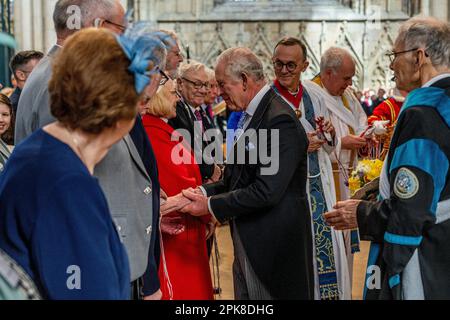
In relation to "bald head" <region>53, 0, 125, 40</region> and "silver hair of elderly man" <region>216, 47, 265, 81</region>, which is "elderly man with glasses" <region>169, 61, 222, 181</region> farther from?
"bald head" <region>53, 0, 125, 40</region>

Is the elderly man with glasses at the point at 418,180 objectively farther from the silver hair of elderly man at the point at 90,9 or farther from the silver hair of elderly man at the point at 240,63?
the silver hair of elderly man at the point at 90,9

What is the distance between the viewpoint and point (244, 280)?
304cm

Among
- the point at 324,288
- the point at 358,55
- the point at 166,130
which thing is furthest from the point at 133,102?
the point at 358,55

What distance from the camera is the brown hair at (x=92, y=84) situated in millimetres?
1508

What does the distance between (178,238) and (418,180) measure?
4.71 feet

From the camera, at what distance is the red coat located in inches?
129

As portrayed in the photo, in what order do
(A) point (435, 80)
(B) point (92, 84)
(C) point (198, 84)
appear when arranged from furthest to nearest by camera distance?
(C) point (198, 84)
(A) point (435, 80)
(B) point (92, 84)

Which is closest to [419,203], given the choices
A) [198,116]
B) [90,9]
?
[90,9]

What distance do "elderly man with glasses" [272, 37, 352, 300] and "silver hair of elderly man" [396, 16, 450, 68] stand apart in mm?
1512

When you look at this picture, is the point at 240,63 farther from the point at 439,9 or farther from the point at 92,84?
the point at 439,9

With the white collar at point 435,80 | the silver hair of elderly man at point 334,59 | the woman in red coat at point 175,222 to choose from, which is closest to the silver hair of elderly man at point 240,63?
the woman in red coat at point 175,222

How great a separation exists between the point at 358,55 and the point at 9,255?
13052mm

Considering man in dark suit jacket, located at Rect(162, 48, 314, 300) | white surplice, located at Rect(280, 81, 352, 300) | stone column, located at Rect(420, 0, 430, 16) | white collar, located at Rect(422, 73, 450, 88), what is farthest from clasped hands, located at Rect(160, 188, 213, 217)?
stone column, located at Rect(420, 0, 430, 16)
